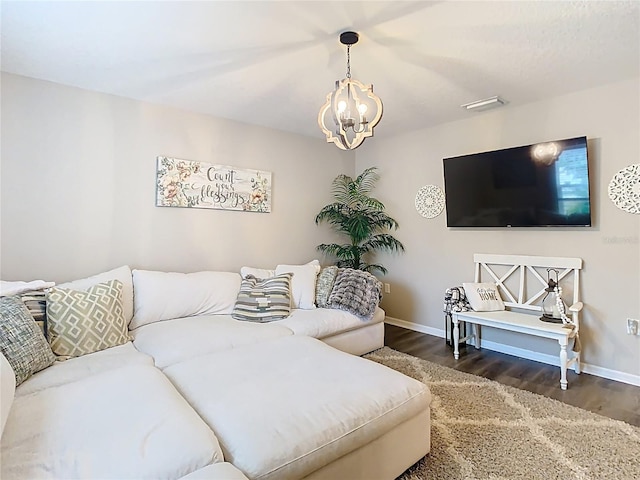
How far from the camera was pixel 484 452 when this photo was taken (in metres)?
1.86

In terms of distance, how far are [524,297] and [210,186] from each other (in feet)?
10.8

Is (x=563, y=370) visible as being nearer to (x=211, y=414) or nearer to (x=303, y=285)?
(x=303, y=285)

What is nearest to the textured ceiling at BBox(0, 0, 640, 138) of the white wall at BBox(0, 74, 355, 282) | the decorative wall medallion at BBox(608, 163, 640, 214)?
the white wall at BBox(0, 74, 355, 282)

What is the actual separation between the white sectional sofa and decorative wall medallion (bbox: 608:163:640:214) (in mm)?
2408

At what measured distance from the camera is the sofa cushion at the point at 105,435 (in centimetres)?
107

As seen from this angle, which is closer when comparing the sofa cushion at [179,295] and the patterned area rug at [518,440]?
the patterned area rug at [518,440]

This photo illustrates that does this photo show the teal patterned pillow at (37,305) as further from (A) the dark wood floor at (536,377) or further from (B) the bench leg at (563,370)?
(B) the bench leg at (563,370)

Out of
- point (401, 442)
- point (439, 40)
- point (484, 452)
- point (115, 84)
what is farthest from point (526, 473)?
point (115, 84)

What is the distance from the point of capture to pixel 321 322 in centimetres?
300

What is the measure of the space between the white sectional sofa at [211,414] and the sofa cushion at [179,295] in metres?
0.35

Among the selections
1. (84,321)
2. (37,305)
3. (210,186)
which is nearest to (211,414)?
(84,321)

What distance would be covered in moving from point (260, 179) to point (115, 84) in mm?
1580

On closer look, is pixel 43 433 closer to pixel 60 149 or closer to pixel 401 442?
pixel 401 442

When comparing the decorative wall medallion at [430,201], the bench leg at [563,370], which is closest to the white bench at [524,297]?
the bench leg at [563,370]
